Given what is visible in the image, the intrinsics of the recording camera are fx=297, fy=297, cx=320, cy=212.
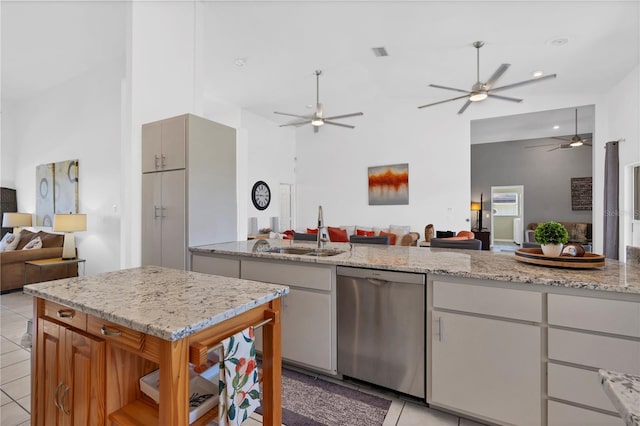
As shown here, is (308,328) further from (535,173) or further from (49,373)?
(535,173)

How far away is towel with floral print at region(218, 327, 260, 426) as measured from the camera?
944 mm

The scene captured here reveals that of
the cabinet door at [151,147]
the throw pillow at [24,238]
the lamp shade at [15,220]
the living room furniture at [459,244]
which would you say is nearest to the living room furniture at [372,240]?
the living room furniture at [459,244]

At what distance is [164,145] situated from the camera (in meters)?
2.67

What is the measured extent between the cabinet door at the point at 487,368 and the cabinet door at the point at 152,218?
2427mm

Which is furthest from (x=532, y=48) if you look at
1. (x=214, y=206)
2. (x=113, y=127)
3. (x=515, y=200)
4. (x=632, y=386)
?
(x=515, y=200)

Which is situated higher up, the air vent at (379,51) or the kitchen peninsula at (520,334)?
the air vent at (379,51)

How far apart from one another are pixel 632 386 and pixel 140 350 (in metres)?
1.23

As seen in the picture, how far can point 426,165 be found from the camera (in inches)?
265

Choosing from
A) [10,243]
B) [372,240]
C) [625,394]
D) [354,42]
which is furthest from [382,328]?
[10,243]

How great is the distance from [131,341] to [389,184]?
6.61 meters

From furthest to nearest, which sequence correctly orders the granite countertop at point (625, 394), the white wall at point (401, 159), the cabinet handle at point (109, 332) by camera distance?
1. the white wall at point (401, 159)
2. the cabinet handle at point (109, 332)
3. the granite countertop at point (625, 394)

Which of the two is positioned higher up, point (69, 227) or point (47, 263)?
point (69, 227)

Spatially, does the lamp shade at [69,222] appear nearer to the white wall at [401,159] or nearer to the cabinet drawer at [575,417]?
the white wall at [401,159]

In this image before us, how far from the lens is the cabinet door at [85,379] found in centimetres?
103
